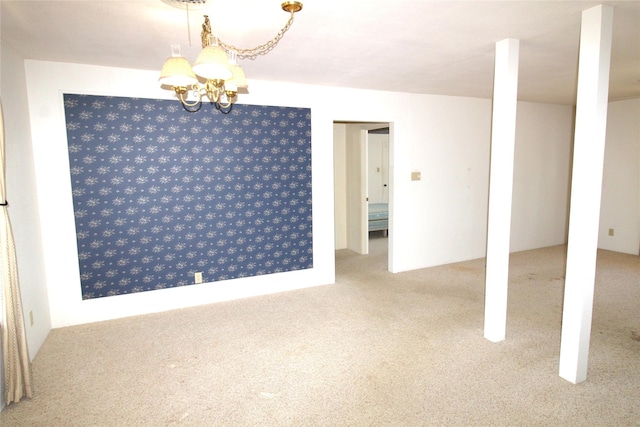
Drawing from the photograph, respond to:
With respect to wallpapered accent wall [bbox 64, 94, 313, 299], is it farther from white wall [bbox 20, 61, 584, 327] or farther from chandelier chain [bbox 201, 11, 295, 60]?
chandelier chain [bbox 201, 11, 295, 60]

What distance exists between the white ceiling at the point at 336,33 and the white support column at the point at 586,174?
8.0 inches

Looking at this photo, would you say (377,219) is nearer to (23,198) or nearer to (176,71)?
(23,198)

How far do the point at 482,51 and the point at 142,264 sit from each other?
12.2 ft

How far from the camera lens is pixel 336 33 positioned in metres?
2.59

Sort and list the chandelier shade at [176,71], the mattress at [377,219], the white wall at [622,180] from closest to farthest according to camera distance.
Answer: the chandelier shade at [176,71] → the white wall at [622,180] → the mattress at [377,219]

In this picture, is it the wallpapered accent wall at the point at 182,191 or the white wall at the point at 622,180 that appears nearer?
the wallpapered accent wall at the point at 182,191

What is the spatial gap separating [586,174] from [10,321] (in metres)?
3.69

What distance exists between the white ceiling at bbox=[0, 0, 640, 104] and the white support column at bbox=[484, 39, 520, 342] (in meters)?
0.25

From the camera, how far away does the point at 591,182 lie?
2.29 m

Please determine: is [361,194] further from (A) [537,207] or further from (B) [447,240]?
(A) [537,207]

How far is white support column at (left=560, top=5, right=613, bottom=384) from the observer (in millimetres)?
2240

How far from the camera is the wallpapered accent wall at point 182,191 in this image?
11.4 ft

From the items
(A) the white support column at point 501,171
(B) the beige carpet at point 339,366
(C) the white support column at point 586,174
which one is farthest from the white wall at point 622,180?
(C) the white support column at point 586,174

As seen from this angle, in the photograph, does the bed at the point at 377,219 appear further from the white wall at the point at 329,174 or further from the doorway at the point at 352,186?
the white wall at the point at 329,174
